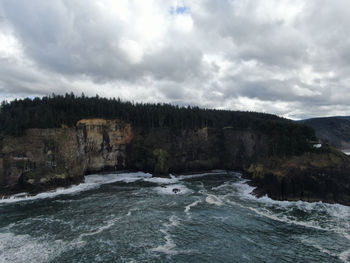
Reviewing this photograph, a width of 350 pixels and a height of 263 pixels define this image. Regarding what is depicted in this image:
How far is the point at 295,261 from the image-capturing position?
82.6 ft

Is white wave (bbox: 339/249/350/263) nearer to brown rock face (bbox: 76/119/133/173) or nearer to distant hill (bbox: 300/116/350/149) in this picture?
brown rock face (bbox: 76/119/133/173)

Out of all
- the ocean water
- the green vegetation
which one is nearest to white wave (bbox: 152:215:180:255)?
the ocean water

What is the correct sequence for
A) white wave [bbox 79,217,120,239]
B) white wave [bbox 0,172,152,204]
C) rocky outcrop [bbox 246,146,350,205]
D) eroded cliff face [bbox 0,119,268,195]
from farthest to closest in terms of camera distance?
1. eroded cliff face [bbox 0,119,268,195]
2. white wave [bbox 0,172,152,204]
3. rocky outcrop [bbox 246,146,350,205]
4. white wave [bbox 79,217,120,239]

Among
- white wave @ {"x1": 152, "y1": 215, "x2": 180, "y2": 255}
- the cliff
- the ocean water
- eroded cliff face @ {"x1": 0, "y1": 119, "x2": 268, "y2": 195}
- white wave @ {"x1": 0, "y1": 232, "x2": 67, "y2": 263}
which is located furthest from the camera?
eroded cliff face @ {"x1": 0, "y1": 119, "x2": 268, "y2": 195}

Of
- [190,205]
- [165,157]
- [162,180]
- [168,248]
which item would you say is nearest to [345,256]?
[168,248]

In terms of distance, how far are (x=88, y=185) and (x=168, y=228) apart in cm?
3347

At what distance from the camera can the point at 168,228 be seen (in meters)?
33.2

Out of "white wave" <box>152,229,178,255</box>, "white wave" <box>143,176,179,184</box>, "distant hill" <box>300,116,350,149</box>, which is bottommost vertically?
"white wave" <box>152,229,178,255</box>

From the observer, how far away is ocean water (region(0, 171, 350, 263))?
26.3 m

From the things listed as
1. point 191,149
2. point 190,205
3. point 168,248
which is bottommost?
point 168,248

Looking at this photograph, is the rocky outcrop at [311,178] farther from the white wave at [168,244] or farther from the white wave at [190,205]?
the white wave at [168,244]

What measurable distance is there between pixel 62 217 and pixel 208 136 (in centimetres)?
6117

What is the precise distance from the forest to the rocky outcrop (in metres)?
4.24

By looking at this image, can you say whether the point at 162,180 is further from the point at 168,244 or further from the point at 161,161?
the point at 168,244
